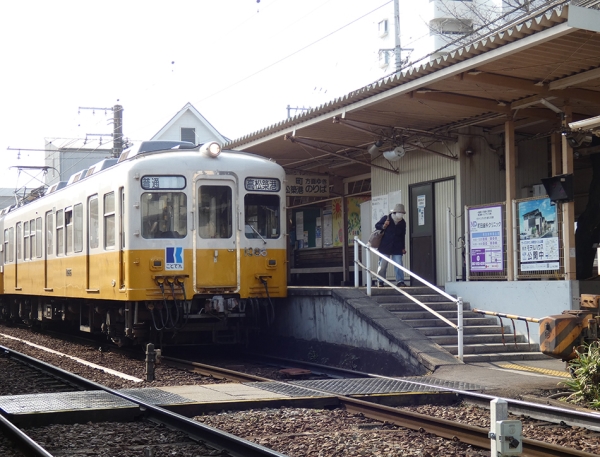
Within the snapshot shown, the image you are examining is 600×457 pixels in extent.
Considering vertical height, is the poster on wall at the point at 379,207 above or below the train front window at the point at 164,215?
above

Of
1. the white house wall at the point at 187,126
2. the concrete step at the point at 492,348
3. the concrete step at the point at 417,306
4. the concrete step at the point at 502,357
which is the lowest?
the concrete step at the point at 502,357

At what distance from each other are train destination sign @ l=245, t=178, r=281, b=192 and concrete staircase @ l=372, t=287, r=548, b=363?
92.4 inches

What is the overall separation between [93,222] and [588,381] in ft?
29.3

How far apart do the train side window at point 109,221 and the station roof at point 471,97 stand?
12.3 feet

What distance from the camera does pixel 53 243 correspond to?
17125 mm

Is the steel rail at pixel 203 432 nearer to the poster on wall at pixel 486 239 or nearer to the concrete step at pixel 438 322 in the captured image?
the concrete step at pixel 438 322

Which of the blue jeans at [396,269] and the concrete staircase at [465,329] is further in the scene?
the blue jeans at [396,269]

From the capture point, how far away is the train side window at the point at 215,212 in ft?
43.0

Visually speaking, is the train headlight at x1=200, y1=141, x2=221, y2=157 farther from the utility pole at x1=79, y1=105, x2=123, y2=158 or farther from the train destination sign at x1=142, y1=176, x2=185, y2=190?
the utility pole at x1=79, y1=105, x2=123, y2=158

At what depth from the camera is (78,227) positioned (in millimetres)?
15289

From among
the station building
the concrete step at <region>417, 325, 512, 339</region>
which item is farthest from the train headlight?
the concrete step at <region>417, 325, 512, 339</region>

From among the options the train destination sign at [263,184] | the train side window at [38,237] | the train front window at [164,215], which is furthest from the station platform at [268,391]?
the train side window at [38,237]

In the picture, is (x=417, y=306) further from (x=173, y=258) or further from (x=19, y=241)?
(x=19, y=241)

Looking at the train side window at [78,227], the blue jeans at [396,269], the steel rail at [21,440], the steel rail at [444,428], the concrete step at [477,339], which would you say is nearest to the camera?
the steel rail at [444,428]
